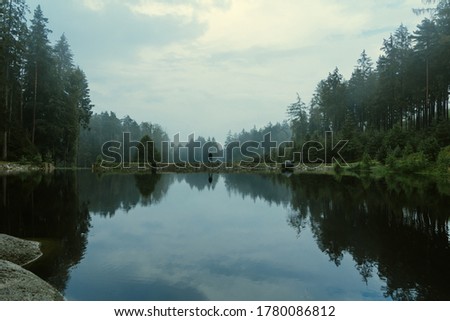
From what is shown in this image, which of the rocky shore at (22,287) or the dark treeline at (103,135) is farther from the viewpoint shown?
the dark treeline at (103,135)

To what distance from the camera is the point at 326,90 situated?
77.2 metres

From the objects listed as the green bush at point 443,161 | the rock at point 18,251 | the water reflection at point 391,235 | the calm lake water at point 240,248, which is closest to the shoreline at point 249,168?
the green bush at point 443,161

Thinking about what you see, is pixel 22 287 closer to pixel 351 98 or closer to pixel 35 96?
pixel 35 96

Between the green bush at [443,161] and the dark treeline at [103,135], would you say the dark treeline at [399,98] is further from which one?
the dark treeline at [103,135]

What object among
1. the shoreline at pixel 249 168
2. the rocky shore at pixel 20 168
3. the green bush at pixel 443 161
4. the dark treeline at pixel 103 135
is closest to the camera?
the green bush at pixel 443 161

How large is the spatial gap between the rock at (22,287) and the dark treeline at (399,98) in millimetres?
36793

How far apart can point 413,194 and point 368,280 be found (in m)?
15.6

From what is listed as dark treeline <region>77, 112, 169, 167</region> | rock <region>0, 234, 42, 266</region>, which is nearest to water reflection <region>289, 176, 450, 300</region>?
rock <region>0, 234, 42, 266</region>

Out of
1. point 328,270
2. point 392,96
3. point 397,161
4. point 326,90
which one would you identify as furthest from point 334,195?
point 326,90

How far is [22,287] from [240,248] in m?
5.93

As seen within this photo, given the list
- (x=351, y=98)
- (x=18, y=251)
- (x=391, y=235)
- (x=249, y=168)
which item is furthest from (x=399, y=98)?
(x=18, y=251)

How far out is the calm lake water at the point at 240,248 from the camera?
757cm

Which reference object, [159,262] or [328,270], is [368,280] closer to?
[328,270]

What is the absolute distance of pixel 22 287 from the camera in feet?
21.8
